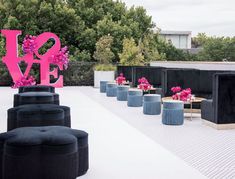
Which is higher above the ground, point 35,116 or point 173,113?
point 35,116

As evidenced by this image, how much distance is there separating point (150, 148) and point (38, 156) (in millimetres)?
2861

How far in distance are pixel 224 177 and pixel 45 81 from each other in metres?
13.6

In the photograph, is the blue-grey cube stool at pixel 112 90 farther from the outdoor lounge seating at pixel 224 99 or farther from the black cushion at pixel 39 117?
the black cushion at pixel 39 117

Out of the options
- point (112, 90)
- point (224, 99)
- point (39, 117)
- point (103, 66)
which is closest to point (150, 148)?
point (39, 117)

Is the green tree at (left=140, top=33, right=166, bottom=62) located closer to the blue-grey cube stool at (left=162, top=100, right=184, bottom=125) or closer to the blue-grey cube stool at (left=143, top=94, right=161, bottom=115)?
the blue-grey cube stool at (left=143, top=94, right=161, bottom=115)

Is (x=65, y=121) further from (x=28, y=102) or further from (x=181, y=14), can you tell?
(x=181, y=14)

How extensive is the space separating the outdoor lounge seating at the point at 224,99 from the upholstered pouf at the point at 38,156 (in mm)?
4906

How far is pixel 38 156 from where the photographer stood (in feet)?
16.2

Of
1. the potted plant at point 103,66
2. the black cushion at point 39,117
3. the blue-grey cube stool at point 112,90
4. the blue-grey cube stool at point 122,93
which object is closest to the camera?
the black cushion at point 39,117

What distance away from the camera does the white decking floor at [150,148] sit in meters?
5.92

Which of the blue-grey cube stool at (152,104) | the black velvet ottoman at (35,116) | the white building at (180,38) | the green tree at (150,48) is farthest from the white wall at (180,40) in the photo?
the black velvet ottoman at (35,116)

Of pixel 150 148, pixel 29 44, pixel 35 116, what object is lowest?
pixel 150 148

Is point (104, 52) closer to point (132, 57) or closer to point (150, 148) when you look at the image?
point (132, 57)

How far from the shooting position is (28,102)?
10.1 meters
